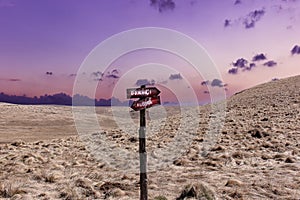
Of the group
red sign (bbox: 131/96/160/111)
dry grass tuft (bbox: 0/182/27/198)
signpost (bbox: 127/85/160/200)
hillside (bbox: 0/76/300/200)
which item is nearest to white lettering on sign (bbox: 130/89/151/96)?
signpost (bbox: 127/85/160/200)

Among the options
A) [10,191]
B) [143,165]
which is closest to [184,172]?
[143,165]

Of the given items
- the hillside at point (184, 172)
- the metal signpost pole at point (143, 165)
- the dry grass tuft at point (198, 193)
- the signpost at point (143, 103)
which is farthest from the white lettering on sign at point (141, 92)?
the dry grass tuft at point (198, 193)

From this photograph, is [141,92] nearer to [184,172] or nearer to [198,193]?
[198,193]

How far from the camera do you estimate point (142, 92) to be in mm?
9375

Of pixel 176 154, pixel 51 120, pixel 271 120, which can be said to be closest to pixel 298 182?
pixel 176 154

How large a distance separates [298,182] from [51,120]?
2780 inches

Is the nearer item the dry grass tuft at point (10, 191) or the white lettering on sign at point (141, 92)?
the white lettering on sign at point (141, 92)

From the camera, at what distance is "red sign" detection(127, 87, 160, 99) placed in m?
9.34

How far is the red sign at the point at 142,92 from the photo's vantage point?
9.34m

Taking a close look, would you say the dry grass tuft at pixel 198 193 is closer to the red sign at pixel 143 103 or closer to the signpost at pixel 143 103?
the signpost at pixel 143 103

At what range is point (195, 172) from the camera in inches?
580

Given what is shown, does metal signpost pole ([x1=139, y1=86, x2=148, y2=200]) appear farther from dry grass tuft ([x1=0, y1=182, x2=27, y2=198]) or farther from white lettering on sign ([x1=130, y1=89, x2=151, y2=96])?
dry grass tuft ([x1=0, y1=182, x2=27, y2=198])

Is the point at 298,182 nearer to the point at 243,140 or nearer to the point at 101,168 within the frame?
the point at 101,168

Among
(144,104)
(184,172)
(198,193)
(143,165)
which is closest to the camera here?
(144,104)
